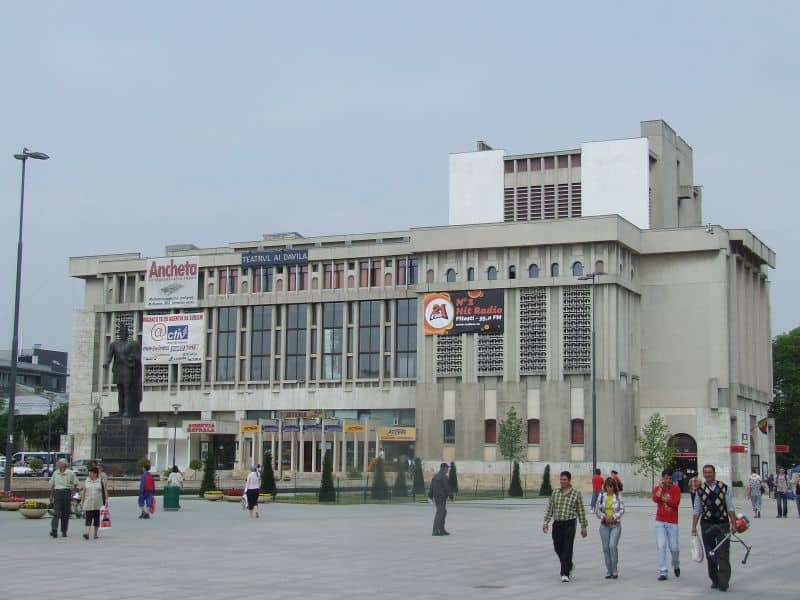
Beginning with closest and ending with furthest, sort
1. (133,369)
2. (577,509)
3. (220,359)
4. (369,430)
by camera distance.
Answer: (577,509)
(133,369)
(369,430)
(220,359)

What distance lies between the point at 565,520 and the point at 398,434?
231 ft

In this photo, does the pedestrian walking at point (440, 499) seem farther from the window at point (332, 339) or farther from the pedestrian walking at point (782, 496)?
the window at point (332, 339)

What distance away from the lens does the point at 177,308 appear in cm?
10012

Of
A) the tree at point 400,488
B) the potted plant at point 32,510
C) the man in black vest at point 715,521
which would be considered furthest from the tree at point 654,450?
the man in black vest at point 715,521

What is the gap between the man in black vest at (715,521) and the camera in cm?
1778

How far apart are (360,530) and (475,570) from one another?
37.7 ft

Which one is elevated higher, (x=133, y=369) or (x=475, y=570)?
(x=133, y=369)

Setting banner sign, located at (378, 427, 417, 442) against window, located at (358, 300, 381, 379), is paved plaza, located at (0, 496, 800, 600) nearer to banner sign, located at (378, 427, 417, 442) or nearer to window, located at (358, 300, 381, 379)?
banner sign, located at (378, 427, 417, 442)

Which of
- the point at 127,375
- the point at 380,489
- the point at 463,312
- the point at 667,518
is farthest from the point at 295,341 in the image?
the point at 667,518

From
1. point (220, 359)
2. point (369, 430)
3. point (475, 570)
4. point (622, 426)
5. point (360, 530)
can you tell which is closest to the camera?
point (475, 570)

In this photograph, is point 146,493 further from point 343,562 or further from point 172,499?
point 343,562

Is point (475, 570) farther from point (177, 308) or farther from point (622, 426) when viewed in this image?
point (177, 308)

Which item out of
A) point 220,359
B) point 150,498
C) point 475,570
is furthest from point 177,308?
point 475,570

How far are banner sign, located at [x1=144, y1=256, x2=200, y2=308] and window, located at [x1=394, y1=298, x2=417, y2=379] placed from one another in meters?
18.4
